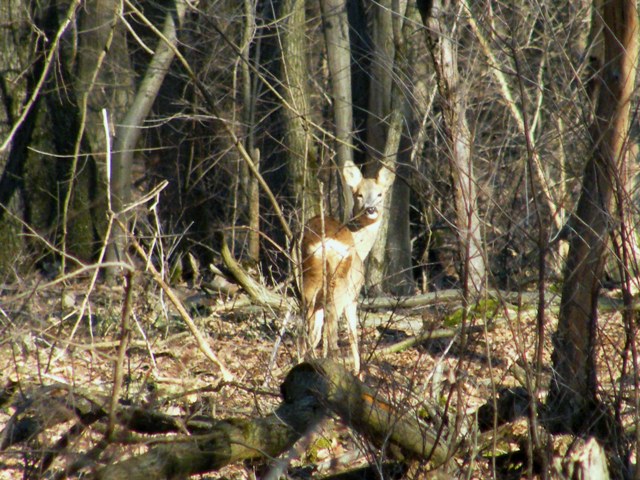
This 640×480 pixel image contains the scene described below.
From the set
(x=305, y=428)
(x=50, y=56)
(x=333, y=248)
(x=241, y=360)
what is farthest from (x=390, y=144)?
(x=305, y=428)

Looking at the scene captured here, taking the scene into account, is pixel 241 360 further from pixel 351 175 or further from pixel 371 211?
pixel 351 175

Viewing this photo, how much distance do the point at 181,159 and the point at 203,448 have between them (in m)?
13.8

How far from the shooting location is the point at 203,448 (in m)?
4.22

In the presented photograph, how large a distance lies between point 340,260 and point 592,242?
2.77 meters

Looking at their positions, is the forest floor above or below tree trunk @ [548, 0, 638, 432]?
below

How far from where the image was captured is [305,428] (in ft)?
15.2

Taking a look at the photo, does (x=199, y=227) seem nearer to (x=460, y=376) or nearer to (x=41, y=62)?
(x=41, y=62)

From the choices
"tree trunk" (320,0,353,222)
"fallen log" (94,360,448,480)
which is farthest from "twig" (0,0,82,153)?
"fallen log" (94,360,448,480)

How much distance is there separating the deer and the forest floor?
0.28 meters

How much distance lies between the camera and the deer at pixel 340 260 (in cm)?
830

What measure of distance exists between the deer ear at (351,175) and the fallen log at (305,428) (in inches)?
194

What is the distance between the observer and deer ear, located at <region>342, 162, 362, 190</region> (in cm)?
973

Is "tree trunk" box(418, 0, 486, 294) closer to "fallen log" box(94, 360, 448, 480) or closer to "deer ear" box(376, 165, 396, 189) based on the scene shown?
"fallen log" box(94, 360, 448, 480)

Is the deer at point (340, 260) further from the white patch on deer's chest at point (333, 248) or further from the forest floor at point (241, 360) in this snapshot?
the forest floor at point (241, 360)
